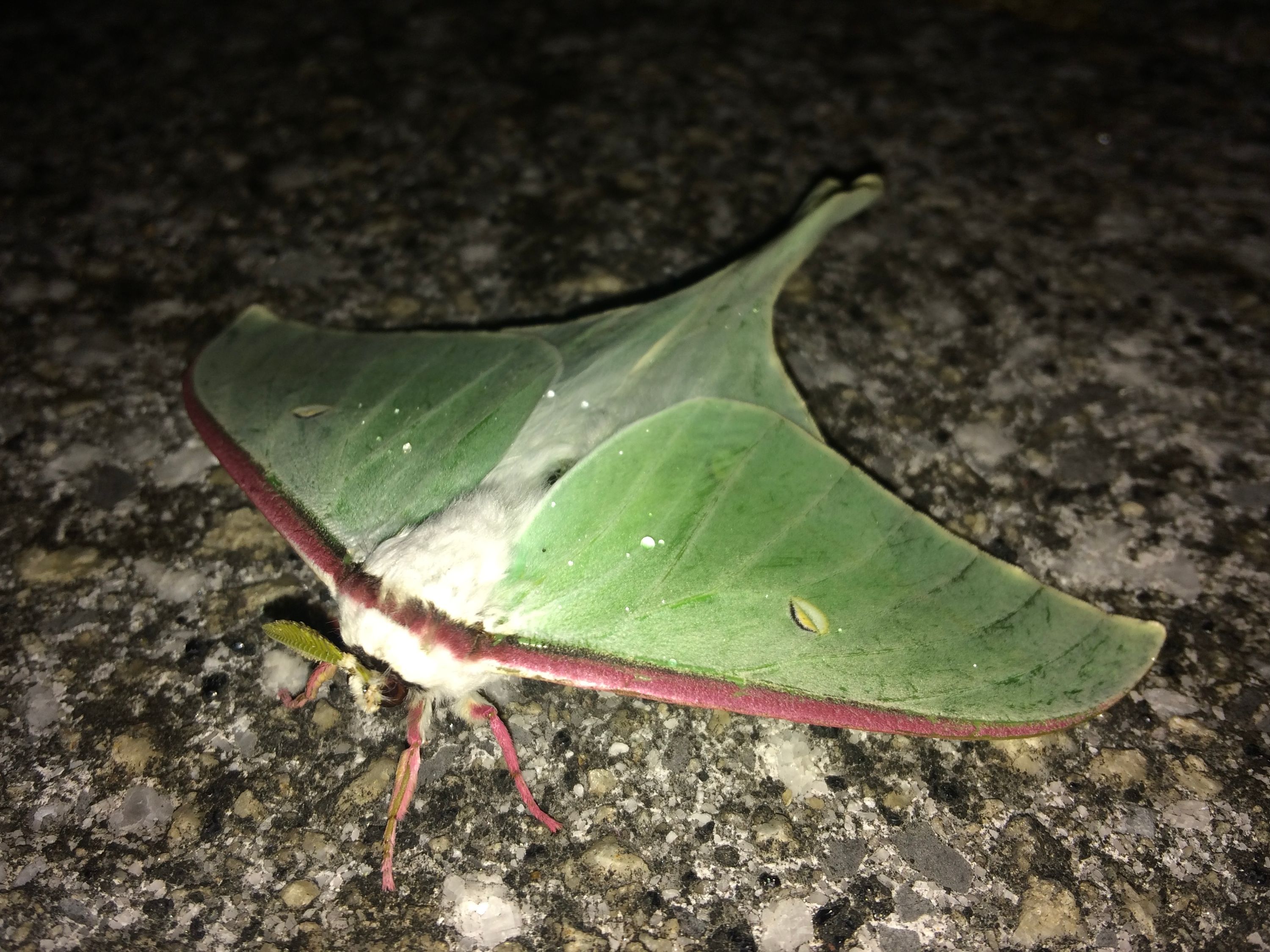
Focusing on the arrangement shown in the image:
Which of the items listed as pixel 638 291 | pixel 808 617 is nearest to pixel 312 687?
pixel 808 617

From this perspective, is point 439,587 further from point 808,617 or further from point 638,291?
point 638,291

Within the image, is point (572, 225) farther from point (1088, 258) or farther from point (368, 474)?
point (1088, 258)

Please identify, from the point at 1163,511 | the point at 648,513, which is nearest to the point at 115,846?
the point at 648,513

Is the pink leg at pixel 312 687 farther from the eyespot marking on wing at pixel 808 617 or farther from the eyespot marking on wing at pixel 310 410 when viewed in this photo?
the eyespot marking on wing at pixel 808 617

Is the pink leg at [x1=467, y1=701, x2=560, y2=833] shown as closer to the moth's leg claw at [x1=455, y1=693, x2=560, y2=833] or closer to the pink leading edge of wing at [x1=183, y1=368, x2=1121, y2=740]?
the moth's leg claw at [x1=455, y1=693, x2=560, y2=833]

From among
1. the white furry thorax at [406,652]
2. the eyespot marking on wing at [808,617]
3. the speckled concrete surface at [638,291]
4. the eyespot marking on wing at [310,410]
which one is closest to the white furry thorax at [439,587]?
the white furry thorax at [406,652]
